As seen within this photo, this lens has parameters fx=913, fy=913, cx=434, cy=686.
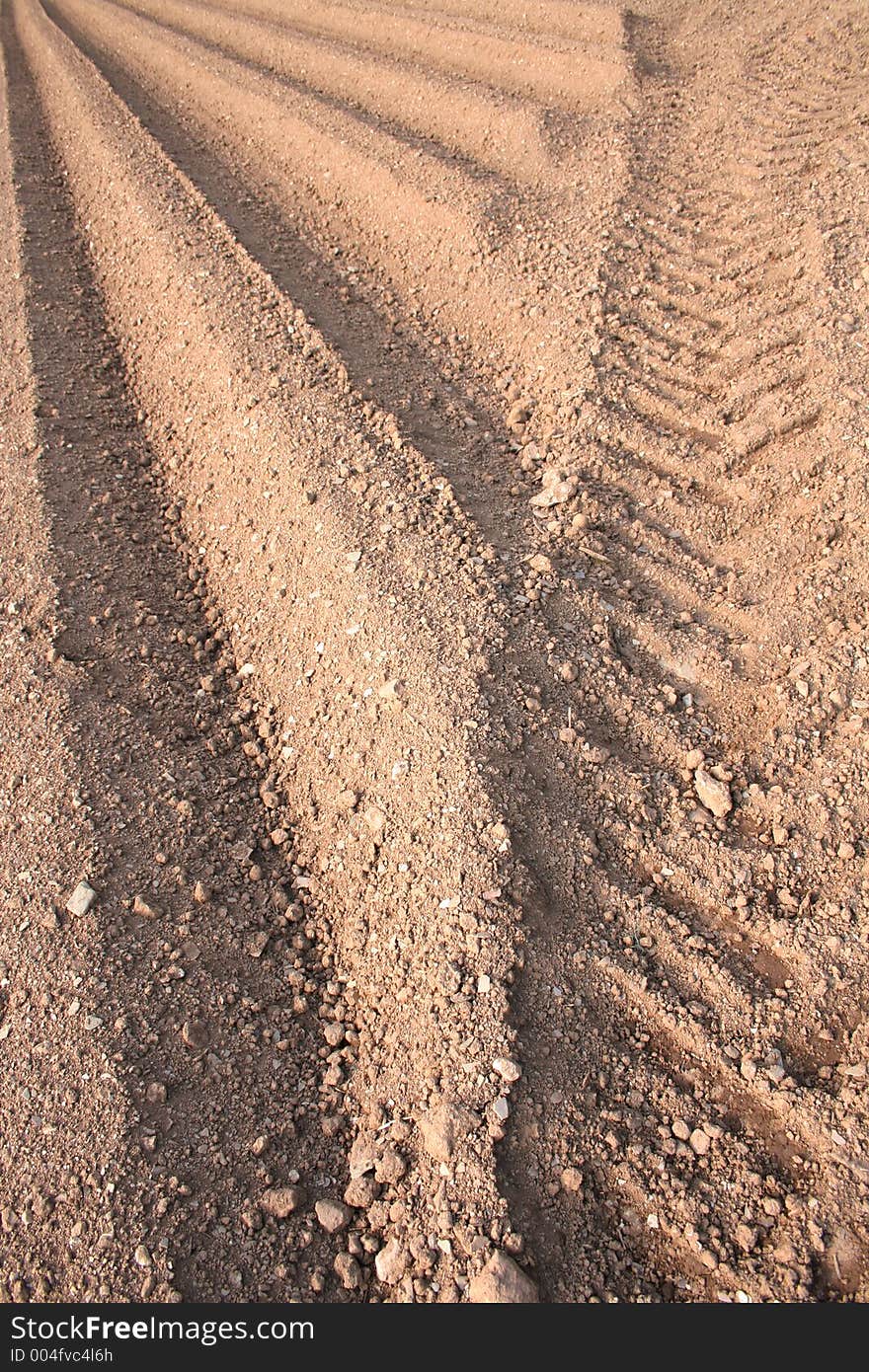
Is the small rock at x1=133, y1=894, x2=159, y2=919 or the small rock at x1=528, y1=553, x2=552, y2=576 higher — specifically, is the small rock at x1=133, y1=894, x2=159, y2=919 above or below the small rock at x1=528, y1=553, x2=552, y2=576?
below

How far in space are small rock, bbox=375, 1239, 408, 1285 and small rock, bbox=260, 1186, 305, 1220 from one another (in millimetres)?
249

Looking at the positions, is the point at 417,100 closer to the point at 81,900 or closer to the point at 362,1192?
the point at 81,900

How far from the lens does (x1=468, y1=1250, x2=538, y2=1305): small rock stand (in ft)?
6.80

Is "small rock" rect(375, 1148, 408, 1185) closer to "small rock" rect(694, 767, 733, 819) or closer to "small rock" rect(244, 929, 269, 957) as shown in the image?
"small rock" rect(244, 929, 269, 957)

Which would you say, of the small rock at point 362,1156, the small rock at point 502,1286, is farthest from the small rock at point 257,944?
the small rock at point 502,1286

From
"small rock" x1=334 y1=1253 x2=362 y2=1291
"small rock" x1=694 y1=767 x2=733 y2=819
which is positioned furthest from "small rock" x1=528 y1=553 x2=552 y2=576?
"small rock" x1=334 y1=1253 x2=362 y2=1291

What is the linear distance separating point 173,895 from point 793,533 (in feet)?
8.82

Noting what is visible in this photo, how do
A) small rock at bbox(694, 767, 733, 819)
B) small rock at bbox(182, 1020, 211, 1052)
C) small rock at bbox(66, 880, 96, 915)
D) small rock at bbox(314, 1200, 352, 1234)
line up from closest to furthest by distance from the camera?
small rock at bbox(314, 1200, 352, 1234)
small rock at bbox(182, 1020, 211, 1052)
small rock at bbox(66, 880, 96, 915)
small rock at bbox(694, 767, 733, 819)

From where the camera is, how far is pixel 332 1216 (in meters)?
2.32

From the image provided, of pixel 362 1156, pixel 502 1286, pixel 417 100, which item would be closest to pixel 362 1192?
pixel 362 1156

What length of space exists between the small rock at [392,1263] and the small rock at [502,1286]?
190 mm

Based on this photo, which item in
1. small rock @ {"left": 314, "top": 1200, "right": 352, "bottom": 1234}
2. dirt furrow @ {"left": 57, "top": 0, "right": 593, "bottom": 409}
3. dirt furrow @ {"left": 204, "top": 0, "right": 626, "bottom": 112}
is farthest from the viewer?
dirt furrow @ {"left": 204, "top": 0, "right": 626, "bottom": 112}

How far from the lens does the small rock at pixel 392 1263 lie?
87.0 inches

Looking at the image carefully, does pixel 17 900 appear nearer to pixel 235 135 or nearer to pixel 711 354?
pixel 711 354
